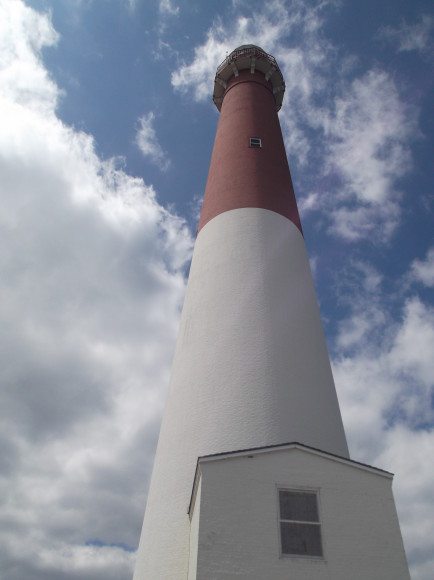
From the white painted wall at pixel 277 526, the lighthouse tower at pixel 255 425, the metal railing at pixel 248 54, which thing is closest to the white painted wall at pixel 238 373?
the lighthouse tower at pixel 255 425

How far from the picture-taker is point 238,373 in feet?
31.2

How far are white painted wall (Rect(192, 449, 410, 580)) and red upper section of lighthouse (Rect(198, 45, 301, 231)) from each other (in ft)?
24.3

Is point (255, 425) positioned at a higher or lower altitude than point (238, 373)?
lower

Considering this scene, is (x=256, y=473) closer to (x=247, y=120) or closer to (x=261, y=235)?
(x=261, y=235)

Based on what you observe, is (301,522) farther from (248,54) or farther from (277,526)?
(248,54)

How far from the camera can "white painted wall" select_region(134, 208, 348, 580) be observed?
873 centimetres

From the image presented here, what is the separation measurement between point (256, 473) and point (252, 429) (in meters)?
1.66

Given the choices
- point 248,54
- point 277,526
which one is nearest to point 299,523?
point 277,526

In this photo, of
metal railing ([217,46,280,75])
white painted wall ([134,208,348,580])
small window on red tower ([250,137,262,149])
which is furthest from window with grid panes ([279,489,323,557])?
metal railing ([217,46,280,75])

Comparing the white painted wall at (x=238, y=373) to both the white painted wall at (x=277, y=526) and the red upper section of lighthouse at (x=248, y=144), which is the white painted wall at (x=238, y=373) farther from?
the white painted wall at (x=277, y=526)

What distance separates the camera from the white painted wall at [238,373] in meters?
8.73

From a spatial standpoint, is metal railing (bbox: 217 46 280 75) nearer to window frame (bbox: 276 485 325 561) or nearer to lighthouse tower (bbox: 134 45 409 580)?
lighthouse tower (bbox: 134 45 409 580)

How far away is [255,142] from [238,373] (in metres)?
8.10

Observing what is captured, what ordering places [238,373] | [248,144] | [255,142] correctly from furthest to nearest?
[255,142] < [248,144] < [238,373]
